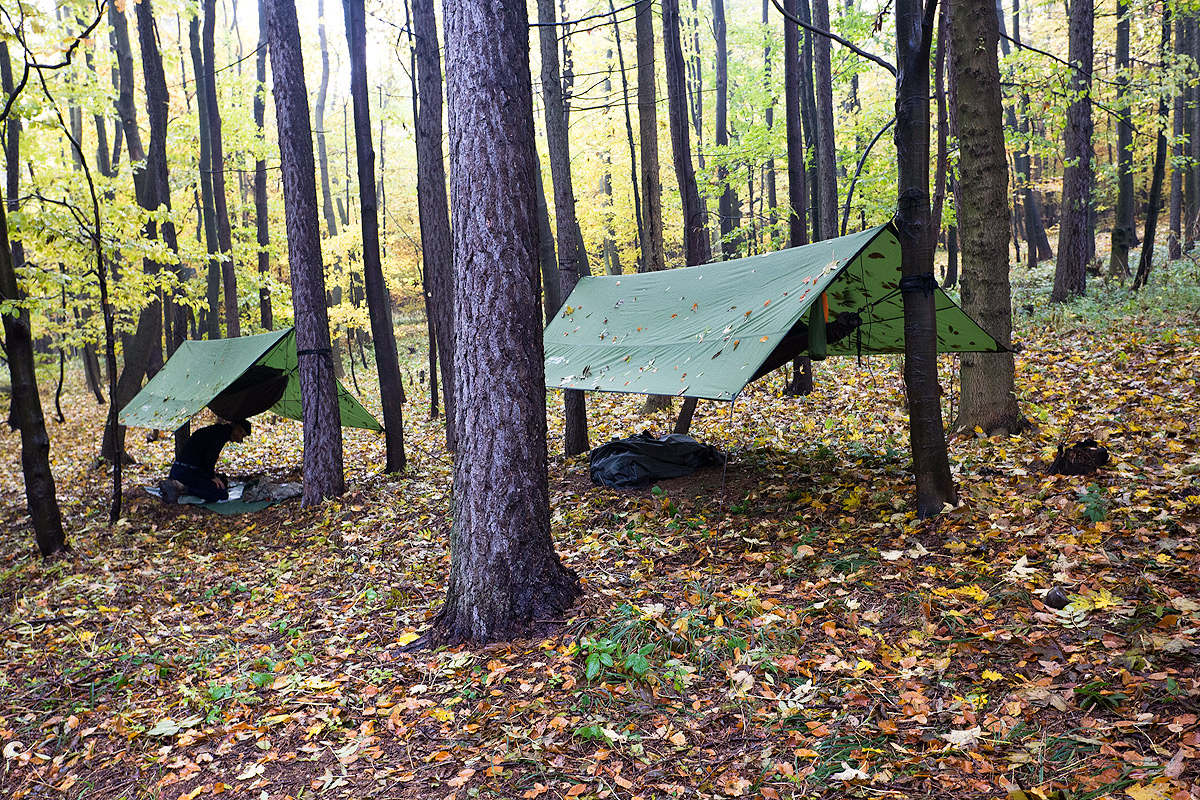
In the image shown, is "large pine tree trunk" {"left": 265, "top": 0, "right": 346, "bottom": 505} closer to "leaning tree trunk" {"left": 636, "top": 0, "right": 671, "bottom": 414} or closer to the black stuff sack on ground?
the black stuff sack on ground

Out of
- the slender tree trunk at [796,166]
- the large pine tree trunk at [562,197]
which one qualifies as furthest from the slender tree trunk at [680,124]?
the slender tree trunk at [796,166]

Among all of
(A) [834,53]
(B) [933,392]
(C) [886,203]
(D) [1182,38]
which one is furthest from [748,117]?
(B) [933,392]

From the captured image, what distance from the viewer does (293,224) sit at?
6805mm

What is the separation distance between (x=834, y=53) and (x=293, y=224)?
10.2 m

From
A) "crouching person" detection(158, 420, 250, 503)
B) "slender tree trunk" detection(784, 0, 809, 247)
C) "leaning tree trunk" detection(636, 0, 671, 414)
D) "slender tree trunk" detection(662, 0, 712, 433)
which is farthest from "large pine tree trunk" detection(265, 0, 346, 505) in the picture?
"slender tree trunk" detection(784, 0, 809, 247)

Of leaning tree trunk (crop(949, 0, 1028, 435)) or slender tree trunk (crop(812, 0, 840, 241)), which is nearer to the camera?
leaning tree trunk (crop(949, 0, 1028, 435))

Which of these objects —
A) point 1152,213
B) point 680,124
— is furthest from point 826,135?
point 1152,213

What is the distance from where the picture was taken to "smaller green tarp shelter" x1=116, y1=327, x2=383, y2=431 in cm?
725

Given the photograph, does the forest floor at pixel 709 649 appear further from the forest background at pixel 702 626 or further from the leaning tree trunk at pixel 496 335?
the leaning tree trunk at pixel 496 335

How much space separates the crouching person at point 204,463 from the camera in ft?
24.6

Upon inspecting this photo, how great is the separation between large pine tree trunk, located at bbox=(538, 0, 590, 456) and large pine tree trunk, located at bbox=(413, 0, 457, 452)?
124 cm

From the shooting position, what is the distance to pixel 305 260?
6.85m

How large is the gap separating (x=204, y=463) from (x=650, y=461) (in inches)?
196

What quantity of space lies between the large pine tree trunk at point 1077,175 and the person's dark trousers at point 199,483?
11.1 meters
